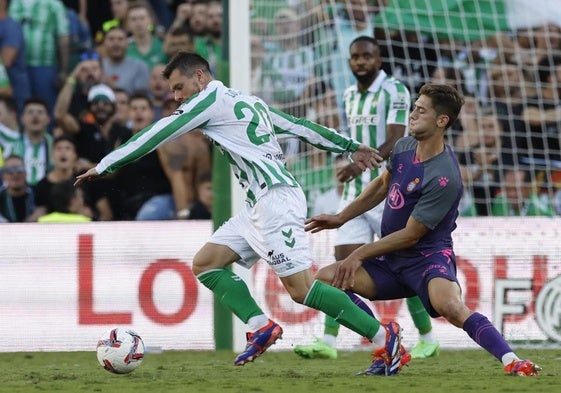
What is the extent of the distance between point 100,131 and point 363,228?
16.1 ft

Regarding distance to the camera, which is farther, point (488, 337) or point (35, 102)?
point (35, 102)

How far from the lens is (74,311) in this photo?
33.4 feet

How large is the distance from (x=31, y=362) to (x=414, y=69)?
509 cm

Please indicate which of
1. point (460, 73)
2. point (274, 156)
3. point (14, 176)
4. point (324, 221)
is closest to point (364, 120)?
point (274, 156)

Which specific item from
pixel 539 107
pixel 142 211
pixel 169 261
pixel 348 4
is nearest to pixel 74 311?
pixel 169 261

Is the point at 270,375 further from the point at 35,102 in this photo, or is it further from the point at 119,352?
the point at 35,102

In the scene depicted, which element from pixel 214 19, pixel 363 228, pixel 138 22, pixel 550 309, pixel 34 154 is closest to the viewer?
pixel 363 228

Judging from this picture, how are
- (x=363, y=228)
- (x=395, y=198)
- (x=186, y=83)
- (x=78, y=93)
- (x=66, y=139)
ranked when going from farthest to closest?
(x=78, y=93)
(x=66, y=139)
(x=363, y=228)
(x=186, y=83)
(x=395, y=198)

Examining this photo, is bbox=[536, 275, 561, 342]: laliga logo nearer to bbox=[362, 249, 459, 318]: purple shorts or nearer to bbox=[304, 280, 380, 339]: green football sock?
bbox=[362, 249, 459, 318]: purple shorts

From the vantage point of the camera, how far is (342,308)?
6855mm

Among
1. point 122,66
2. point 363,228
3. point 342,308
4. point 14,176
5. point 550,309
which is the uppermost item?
point 122,66

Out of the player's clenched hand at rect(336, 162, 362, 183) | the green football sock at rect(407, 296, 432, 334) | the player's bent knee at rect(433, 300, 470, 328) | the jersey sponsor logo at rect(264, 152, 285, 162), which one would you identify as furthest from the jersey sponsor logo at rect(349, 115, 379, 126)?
the player's bent knee at rect(433, 300, 470, 328)

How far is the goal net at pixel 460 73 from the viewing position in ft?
37.7

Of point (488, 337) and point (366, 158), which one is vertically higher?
point (366, 158)
